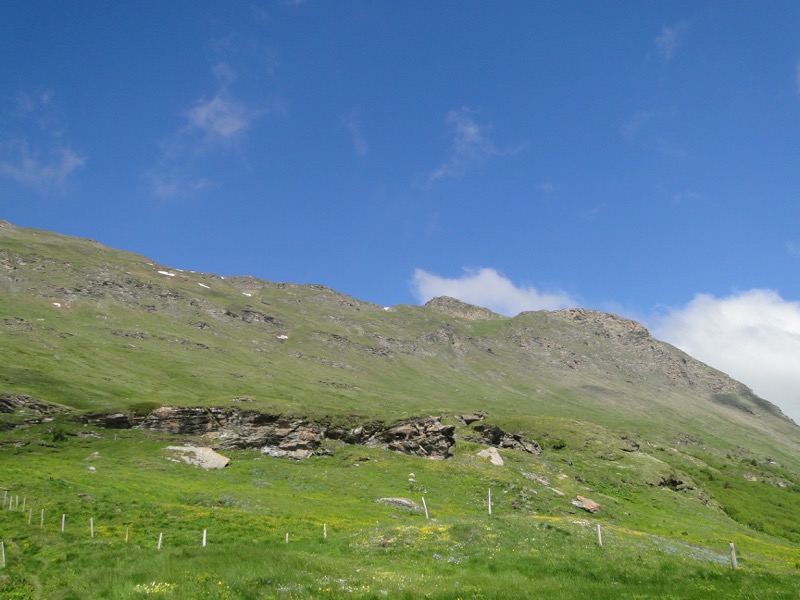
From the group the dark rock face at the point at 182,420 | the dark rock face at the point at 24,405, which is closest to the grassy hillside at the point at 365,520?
the dark rock face at the point at 24,405

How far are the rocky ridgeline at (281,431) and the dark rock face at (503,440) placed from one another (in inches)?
545

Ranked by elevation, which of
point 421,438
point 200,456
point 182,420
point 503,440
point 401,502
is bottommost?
point 401,502

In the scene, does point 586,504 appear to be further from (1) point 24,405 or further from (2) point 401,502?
(1) point 24,405

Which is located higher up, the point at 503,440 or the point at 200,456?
the point at 503,440

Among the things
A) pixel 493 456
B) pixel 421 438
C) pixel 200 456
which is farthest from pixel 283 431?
pixel 493 456

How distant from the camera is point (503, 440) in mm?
95812

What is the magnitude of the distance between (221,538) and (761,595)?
1150 inches

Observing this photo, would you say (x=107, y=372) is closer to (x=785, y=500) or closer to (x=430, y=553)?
(x=430, y=553)

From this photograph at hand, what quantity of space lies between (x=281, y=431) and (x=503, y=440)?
41.7 m

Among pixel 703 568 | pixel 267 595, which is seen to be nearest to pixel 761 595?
pixel 703 568

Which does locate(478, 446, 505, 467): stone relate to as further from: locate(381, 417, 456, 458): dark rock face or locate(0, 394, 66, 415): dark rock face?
locate(0, 394, 66, 415): dark rock face

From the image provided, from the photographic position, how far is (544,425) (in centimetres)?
11425

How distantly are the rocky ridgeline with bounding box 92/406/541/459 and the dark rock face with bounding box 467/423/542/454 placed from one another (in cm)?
1385

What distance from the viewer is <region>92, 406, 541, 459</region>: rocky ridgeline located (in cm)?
7869
